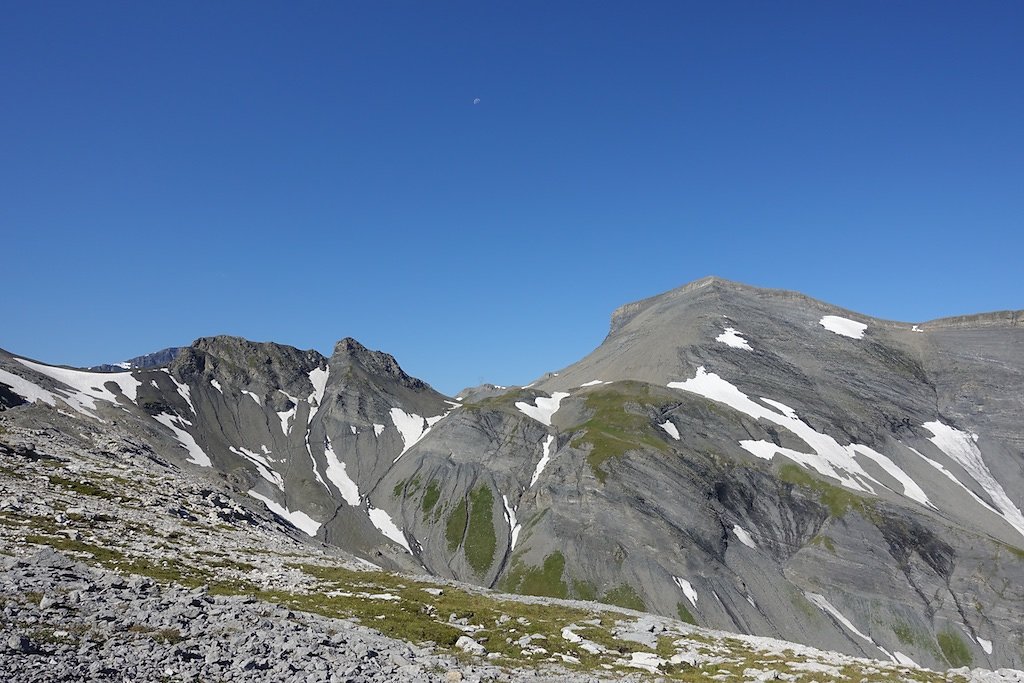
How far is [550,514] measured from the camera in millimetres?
142375

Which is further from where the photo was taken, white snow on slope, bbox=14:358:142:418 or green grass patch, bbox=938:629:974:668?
white snow on slope, bbox=14:358:142:418

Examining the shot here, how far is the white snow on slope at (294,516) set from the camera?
473 feet

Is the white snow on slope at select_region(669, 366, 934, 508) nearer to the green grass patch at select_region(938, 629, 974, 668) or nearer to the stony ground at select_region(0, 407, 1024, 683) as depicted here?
the green grass patch at select_region(938, 629, 974, 668)

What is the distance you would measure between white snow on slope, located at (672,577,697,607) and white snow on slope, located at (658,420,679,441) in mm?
48394

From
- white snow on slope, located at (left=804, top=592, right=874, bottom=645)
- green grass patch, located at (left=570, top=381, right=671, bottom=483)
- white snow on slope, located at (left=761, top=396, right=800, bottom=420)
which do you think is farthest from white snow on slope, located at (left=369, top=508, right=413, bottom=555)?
white snow on slope, located at (left=761, top=396, right=800, bottom=420)

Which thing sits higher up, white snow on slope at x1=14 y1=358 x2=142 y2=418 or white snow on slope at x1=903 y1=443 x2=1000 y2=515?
white snow on slope at x1=903 y1=443 x2=1000 y2=515

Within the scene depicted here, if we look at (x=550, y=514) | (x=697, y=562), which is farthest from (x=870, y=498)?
(x=550, y=514)

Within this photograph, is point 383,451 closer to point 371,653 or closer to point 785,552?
point 785,552

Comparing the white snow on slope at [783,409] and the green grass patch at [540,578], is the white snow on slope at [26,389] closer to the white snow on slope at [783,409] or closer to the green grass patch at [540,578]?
the green grass patch at [540,578]

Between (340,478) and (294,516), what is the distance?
31072 millimetres

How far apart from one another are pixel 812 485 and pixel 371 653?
147 m

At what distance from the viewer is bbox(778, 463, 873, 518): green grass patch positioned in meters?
139

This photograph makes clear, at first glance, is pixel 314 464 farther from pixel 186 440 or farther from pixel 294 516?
pixel 294 516

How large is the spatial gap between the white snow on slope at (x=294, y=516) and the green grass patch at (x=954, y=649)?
13149 centimetres
